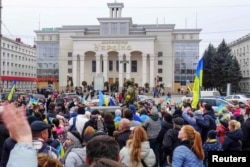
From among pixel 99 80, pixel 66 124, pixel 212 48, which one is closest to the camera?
pixel 66 124

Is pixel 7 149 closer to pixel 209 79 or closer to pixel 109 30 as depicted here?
pixel 209 79

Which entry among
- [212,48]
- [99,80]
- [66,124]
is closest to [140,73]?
[212,48]

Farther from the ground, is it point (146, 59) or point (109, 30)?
point (109, 30)

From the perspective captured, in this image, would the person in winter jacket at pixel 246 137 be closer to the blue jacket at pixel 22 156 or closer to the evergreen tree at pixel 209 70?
the blue jacket at pixel 22 156

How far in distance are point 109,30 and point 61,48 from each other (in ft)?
37.8

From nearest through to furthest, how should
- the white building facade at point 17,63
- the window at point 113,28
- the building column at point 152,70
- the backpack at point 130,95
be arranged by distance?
1. the backpack at point 130,95
2. the building column at point 152,70
3. the window at point 113,28
4. the white building facade at point 17,63

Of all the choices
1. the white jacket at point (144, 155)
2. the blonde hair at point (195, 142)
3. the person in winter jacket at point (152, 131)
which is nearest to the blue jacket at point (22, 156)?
the white jacket at point (144, 155)

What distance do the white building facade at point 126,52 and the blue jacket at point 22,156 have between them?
71072 millimetres

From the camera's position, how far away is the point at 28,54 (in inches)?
3971

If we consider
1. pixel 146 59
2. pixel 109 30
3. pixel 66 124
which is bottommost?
pixel 66 124

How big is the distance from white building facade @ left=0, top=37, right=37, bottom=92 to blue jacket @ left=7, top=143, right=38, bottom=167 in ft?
243

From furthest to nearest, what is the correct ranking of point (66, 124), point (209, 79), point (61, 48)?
point (61, 48) < point (209, 79) < point (66, 124)

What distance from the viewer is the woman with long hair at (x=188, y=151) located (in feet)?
16.7

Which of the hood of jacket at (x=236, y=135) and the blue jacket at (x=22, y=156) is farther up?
the blue jacket at (x=22, y=156)
